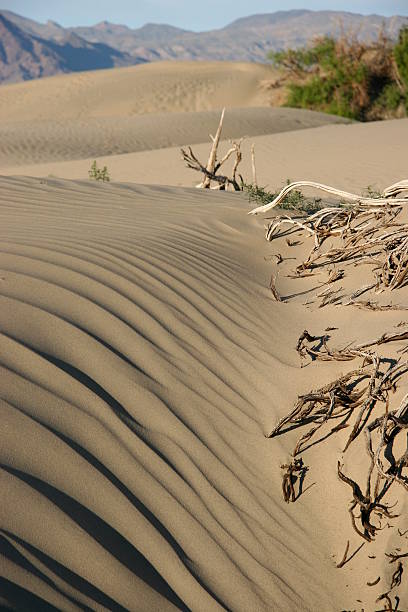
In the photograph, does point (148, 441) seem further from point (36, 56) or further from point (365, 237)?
point (36, 56)

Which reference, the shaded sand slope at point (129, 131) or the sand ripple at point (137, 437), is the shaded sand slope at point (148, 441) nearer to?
the sand ripple at point (137, 437)

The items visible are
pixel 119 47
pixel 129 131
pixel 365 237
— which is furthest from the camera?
pixel 119 47

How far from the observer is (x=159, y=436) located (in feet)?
8.71

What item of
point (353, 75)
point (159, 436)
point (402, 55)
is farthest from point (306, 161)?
point (353, 75)

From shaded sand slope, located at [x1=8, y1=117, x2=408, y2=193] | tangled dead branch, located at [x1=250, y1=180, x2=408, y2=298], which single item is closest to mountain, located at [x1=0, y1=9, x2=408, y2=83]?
shaded sand slope, located at [x1=8, y1=117, x2=408, y2=193]

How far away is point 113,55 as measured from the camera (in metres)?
138

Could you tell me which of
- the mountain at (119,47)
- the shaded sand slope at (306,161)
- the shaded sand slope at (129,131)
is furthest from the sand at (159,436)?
the mountain at (119,47)

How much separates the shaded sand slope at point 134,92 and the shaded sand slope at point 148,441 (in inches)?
1106

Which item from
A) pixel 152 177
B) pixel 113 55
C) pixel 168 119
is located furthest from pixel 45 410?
pixel 113 55

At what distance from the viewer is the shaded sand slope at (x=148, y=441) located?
6.61 ft

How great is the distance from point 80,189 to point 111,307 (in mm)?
3075

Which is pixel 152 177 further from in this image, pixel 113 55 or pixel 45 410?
pixel 113 55

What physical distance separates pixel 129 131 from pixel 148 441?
20337 mm

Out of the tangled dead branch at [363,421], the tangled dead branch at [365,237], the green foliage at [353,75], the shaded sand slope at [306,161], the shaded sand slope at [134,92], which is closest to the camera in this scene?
the tangled dead branch at [363,421]
